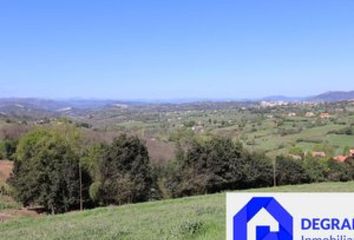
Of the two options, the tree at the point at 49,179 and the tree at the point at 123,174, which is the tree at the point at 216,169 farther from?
the tree at the point at 49,179

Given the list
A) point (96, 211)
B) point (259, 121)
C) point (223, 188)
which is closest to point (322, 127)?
point (259, 121)

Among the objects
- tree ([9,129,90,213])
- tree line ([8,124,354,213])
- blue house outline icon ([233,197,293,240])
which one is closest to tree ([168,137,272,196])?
tree line ([8,124,354,213])

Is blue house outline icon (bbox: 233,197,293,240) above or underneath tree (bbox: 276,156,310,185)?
above

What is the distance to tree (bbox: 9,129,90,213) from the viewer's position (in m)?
45.3

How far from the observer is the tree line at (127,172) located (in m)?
46.0

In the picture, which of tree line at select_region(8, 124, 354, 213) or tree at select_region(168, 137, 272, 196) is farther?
tree at select_region(168, 137, 272, 196)

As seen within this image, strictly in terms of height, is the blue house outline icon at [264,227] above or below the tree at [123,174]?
above

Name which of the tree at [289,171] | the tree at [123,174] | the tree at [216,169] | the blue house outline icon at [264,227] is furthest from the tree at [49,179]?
the blue house outline icon at [264,227]

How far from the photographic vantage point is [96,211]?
98.1ft

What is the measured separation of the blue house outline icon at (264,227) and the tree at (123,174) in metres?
43.4

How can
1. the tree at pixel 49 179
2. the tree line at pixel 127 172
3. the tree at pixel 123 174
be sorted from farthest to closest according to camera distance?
the tree at pixel 123 174 < the tree line at pixel 127 172 < the tree at pixel 49 179

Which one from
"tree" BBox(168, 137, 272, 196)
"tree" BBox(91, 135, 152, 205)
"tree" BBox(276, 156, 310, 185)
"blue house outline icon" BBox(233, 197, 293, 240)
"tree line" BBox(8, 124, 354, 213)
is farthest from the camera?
"tree" BBox(276, 156, 310, 185)

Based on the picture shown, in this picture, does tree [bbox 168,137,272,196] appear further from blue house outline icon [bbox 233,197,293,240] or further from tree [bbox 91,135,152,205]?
blue house outline icon [bbox 233,197,293,240]

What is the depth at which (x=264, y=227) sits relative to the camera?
460cm
